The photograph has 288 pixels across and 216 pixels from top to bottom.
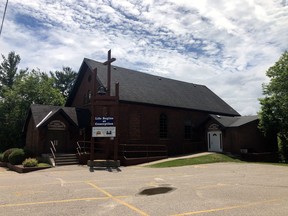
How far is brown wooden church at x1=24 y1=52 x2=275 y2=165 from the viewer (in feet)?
78.1

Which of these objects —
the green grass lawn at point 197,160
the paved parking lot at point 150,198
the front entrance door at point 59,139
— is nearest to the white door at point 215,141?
the green grass lawn at point 197,160

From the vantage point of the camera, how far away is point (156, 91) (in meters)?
31.1

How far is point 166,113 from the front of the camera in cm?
2966

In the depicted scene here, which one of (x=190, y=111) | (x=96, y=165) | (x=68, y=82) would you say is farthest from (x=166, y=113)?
(x=68, y=82)

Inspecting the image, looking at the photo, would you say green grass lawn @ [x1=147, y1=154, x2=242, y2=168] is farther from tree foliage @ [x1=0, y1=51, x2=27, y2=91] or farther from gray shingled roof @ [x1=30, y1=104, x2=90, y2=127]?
tree foliage @ [x1=0, y1=51, x2=27, y2=91]

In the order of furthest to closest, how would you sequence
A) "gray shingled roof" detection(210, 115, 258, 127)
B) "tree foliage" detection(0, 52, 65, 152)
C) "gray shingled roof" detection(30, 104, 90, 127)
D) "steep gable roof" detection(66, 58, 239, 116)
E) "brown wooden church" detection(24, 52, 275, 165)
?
"tree foliage" detection(0, 52, 65, 152), "gray shingled roof" detection(210, 115, 258, 127), "steep gable roof" detection(66, 58, 239, 116), "gray shingled roof" detection(30, 104, 90, 127), "brown wooden church" detection(24, 52, 275, 165)

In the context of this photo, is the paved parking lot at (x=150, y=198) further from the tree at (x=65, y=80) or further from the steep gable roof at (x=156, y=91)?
the tree at (x=65, y=80)

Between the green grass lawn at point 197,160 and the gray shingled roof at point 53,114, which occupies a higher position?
the gray shingled roof at point 53,114

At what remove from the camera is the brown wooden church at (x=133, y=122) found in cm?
2380

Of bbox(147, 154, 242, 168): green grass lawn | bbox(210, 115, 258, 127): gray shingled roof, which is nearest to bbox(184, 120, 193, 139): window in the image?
bbox(210, 115, 258, 127): gray shingled roof

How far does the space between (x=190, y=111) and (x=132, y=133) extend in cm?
848

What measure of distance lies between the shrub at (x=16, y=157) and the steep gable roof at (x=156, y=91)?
9003 mm

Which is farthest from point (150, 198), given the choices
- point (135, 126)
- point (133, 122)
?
point (135, 126)

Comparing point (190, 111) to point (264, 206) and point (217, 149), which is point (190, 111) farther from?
point (264, 206)
